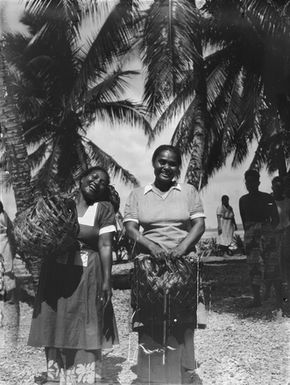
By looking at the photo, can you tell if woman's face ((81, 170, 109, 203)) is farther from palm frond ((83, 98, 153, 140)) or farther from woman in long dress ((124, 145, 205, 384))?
palm frond ((83, 98, 153, 140))

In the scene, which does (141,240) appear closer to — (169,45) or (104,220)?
(104,220)

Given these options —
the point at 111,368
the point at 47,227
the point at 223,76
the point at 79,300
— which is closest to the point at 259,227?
the point at 111,368

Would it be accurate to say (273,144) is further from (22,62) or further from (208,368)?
(208,368)

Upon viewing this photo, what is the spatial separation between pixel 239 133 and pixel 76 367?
8.82 meters

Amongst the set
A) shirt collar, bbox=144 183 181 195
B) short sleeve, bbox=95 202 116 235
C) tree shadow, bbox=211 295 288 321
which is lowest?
tree shadow, bbox=211 295 288 321

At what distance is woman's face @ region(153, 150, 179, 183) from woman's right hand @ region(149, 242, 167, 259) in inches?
16.8

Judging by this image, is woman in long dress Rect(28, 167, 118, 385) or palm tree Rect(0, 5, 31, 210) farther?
palm tree Rect(0, 5, 31, 210)

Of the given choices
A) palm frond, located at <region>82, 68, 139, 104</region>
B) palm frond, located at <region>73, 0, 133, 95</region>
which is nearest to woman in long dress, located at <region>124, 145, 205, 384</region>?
palm frond, located at <region>73, 0, 133, 95</region>

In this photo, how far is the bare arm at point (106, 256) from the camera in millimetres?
3340

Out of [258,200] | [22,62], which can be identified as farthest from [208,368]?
[22,62]

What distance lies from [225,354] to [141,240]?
193 centimetres

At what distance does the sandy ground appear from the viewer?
390cm

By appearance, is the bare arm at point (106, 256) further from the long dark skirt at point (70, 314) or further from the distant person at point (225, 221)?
the distant person at point (225, 221)

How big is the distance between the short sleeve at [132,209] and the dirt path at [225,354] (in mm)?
1222
